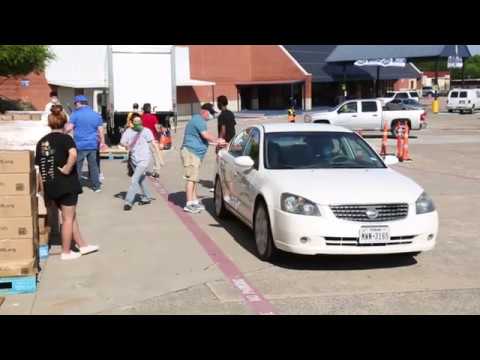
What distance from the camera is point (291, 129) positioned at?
8047 millimetres

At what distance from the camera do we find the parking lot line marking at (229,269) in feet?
17.6

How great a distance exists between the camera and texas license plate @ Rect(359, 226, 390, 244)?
20.0ft

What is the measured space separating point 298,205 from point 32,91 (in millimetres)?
38435

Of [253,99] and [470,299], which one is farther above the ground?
[253,99]

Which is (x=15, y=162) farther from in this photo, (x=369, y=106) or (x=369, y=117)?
(x=369, y=106)

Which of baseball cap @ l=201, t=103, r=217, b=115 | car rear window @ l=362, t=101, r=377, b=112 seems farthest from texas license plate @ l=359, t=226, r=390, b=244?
car rear window @ l=362, t=101, r=377, b=112

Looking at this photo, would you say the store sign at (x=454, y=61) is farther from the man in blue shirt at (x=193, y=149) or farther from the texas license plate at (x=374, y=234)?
the texas license plate at (x=374, y=234)

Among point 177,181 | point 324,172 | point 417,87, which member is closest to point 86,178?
point 177,181

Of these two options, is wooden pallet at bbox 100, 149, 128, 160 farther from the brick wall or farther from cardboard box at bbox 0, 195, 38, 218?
the brick wall

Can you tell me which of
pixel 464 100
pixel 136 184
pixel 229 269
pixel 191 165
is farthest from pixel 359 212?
pixel 464 100

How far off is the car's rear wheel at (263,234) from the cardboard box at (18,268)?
243 centimetres

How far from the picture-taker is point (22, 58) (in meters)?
27.9
